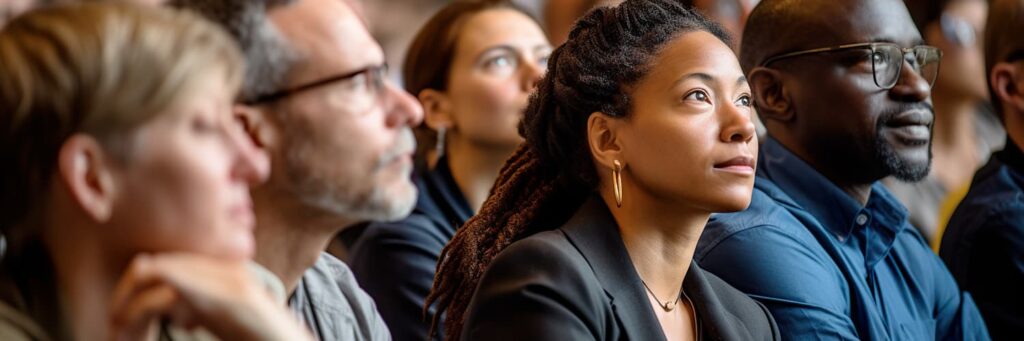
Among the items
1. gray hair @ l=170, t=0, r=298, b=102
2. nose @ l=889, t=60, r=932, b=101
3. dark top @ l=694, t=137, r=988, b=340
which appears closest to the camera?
gray hair @ l=170, t=0, r=298, b=102

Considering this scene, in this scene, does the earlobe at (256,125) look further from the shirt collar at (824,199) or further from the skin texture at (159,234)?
the shirt collar at (824,199)

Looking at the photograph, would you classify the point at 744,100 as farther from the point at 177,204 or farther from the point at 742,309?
the point at 177,204

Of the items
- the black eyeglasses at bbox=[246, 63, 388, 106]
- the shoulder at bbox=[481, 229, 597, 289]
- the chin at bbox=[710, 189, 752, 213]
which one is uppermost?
the black eyeglasses at bbox=[246, 63, 388, 106]

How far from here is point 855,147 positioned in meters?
2.82

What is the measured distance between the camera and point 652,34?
7.34ft

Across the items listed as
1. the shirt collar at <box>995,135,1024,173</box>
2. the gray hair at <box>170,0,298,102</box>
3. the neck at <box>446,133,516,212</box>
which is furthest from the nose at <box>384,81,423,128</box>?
the shirt collar at <box>995,135,1024,173</box>

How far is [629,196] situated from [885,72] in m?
0.90

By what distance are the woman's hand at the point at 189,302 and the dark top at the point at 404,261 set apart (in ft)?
Result: 4.55

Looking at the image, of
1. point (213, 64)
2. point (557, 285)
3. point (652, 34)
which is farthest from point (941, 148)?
point (213, 64)

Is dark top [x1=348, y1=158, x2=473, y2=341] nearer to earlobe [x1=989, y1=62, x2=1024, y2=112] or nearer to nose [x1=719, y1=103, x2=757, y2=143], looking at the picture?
nose [x1=719, y1=103, x2=757, y2=143]

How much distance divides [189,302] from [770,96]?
1766mm

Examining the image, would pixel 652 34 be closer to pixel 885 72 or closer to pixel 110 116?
pixel 885 72

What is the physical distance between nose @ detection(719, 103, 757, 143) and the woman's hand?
0.94 metres

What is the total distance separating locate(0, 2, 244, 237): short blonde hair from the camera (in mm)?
1438
